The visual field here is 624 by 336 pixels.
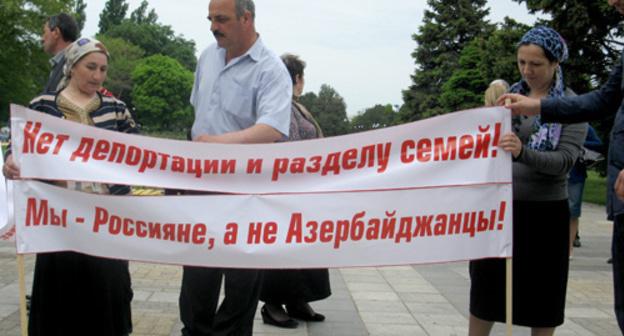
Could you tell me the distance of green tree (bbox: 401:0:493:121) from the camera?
52281mm

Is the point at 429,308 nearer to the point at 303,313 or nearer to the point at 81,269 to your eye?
the point at 303,313

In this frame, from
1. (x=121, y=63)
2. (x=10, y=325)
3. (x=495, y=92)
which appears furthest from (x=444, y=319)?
(x=121, y=63)

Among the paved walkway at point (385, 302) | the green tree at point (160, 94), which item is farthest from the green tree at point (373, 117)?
the paved walkway at point (385, 302)

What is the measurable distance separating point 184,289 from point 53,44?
7.62 ft

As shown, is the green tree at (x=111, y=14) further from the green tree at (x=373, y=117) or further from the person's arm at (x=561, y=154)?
the person's arm at (x=561, y=154)

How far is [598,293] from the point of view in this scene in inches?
258

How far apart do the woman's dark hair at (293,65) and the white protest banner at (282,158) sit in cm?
198

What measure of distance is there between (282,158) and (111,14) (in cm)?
10521

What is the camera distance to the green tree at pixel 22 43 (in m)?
40.9

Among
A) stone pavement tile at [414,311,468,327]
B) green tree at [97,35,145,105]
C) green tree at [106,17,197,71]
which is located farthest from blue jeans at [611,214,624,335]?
green tree at [106,17,197,71]

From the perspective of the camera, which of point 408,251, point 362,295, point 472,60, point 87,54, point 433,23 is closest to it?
point 408,251

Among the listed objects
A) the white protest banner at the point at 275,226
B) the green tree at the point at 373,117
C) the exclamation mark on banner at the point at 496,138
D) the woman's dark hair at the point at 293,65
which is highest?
the woman's dark hair at the point at 293,65

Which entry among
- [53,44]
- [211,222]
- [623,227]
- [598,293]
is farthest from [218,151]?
[598,293]

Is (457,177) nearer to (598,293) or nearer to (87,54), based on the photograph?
(87,54)
